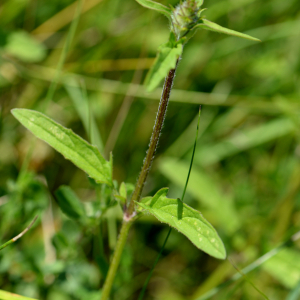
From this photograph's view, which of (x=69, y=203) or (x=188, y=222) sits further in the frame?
(x=69, y=203)

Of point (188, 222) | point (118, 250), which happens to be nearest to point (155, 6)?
point (188, 222)

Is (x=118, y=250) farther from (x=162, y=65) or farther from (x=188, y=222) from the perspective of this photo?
(x=162, y=65)

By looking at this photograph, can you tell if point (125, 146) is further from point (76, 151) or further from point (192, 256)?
point (76, 151)

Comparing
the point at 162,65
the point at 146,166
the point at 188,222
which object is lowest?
the point at 188,222

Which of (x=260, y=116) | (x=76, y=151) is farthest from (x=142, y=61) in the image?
(x=76, y=151)

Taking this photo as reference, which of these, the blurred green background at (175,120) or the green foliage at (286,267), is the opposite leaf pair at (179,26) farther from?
the green foliage at (286,267)
